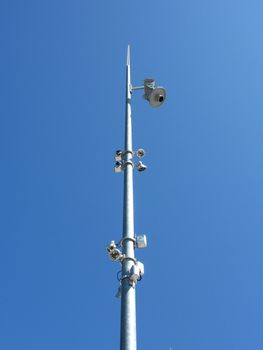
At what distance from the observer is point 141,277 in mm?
7238

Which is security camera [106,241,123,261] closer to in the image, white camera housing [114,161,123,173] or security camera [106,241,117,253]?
security camera [106,241,117,253]

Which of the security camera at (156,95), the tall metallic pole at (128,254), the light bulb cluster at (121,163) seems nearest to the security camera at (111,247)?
the tall metallic pole at (128,254)

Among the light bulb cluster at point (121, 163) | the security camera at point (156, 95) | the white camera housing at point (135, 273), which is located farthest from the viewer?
the security camera at point (156, 95)

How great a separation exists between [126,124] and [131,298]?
4.63 metres

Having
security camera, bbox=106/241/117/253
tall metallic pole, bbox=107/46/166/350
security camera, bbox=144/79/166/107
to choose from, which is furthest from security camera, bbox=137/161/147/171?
security camera, bbox=106/241/117/253

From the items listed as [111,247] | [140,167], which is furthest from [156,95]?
[111,247]

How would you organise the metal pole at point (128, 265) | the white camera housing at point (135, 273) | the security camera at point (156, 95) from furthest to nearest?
the security camera at point (156, 95), the white camera housing at point (135, 273), the metal pole at point (128, 265)

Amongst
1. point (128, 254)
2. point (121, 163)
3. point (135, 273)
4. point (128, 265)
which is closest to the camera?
point (135, 273)

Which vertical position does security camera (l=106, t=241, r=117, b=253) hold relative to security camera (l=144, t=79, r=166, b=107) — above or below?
below

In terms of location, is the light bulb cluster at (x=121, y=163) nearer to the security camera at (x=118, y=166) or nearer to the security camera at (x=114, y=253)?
the security camera at (x=118, y=166)

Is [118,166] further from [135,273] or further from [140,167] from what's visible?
[135,273]

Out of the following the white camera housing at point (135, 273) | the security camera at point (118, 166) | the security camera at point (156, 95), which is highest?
the security camera at point (156, 95)

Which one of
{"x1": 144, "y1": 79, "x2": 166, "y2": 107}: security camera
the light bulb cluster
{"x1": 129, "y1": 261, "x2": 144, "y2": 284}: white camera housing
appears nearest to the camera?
{"x1": 129, "y1": 261, "x2": 144, "y2": 284}: white camera housing

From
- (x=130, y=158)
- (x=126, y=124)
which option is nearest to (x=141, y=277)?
(x=130, y=158)
